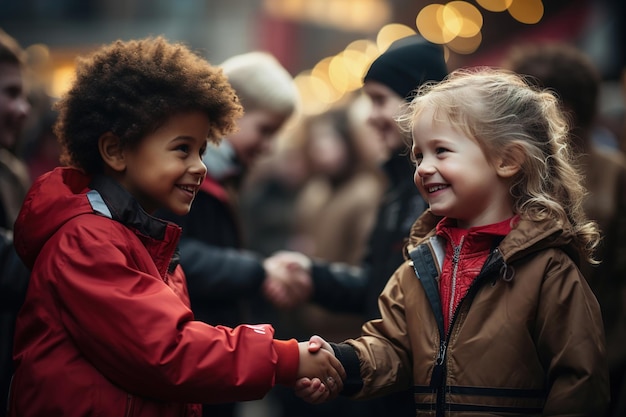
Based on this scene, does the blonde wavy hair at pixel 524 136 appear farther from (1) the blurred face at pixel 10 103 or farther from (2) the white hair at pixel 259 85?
(1) the blurred face at pixel 10 103

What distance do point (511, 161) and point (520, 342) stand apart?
69 cm

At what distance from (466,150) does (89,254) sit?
1.43 m

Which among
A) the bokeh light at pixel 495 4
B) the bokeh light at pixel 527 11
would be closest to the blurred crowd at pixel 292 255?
the bokeh light at pixel 495 4

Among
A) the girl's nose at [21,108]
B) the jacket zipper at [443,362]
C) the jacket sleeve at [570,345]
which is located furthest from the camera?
the girl's nose at [21,108]

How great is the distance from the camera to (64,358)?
2.82 m

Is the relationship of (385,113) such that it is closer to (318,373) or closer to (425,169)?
(425,169)

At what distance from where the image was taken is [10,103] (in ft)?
14.6

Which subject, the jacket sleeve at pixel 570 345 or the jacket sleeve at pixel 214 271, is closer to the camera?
the jacket sleeve at pixel 570 345

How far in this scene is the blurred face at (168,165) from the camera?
3104 mm

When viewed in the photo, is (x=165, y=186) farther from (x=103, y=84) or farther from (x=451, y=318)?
(x=451, y=318)

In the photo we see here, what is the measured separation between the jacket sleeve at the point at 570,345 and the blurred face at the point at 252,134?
240 centimetres

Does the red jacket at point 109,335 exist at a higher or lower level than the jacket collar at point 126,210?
lower

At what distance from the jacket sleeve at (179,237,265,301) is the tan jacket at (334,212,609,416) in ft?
5.22

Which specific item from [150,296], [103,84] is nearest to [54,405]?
[150,296]
